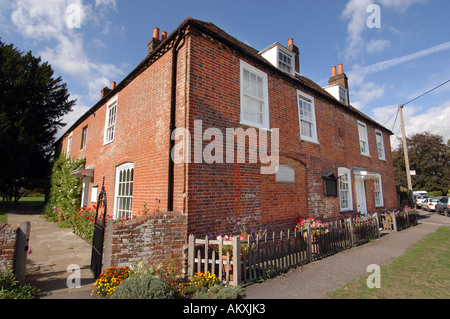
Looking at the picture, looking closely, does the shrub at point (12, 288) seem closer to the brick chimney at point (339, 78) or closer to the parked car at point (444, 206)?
the brick chimney at point (339, 78)

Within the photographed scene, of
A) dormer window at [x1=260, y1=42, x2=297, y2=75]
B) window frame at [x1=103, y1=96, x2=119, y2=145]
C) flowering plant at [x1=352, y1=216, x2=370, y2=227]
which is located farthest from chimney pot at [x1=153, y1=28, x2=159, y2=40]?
flowering plant at [x1=352, y1=216, x2=370, y2=227]

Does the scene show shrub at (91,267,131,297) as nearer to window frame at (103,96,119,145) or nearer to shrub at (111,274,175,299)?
shrub at (111,274,175,299)

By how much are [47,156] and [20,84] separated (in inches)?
294

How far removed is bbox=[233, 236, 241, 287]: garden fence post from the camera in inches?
189

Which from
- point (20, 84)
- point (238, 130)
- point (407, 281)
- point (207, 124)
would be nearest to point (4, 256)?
point (207, 124)

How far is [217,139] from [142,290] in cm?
390

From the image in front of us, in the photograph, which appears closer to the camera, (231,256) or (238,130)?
(231,256)

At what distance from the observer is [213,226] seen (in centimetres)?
589

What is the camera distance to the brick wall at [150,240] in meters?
4.76

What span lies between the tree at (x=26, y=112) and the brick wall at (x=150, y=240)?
62.0ft

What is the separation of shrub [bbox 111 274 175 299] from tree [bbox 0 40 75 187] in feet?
65.2

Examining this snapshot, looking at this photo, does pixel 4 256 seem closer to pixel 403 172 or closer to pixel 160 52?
pixel 160 52

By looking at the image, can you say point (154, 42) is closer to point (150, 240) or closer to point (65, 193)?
point (150, 240)

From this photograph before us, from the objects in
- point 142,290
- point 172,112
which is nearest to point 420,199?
point 172,112
